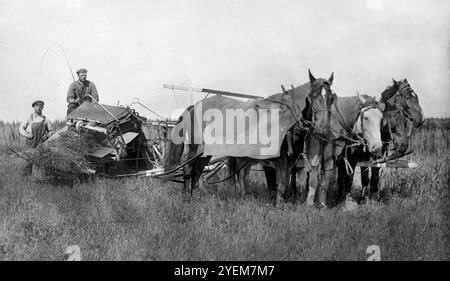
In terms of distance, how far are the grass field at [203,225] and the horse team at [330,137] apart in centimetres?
55

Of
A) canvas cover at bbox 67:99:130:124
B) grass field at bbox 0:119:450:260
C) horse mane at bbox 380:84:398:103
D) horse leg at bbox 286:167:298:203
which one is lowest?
grass field at bbox 0:119:450:260

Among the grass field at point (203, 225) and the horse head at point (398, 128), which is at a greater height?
the horse head at point (398, 128)

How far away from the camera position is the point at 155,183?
9.29 m

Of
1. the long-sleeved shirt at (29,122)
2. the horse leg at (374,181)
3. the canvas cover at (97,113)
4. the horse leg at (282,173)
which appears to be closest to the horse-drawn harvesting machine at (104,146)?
the canvas cover at (97,113)

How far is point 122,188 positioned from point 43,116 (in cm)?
307

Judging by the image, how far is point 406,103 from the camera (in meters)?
7.51

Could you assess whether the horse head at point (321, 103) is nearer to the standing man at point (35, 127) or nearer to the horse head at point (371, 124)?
the horse head at point (371, 124)

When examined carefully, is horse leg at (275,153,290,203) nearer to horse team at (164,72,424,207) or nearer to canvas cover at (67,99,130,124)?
horse team at (164,72,424,207)

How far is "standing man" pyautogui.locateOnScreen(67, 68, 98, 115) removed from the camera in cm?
1044

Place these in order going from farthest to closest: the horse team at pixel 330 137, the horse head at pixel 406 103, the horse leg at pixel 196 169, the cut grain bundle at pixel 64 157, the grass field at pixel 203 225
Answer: the horse leg at pixel 196 169 → the cut grain bundle at pixel 64 157 → the horse head at pixel 406 103 → the horse team at pixel 330 137 → the grass field at pixel 203 225

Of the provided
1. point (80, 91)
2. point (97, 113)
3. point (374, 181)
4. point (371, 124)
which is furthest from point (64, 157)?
point (374, 181)

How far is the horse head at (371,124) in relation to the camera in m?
7.10

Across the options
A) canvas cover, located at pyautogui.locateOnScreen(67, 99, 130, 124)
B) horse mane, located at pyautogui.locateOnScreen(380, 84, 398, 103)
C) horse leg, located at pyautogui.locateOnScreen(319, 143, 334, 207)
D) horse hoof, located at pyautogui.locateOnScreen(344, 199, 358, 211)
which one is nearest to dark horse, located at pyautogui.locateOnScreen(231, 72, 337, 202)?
horse leg, located at pyautogui.locateOnScreen(319, 143, 334, 207)
